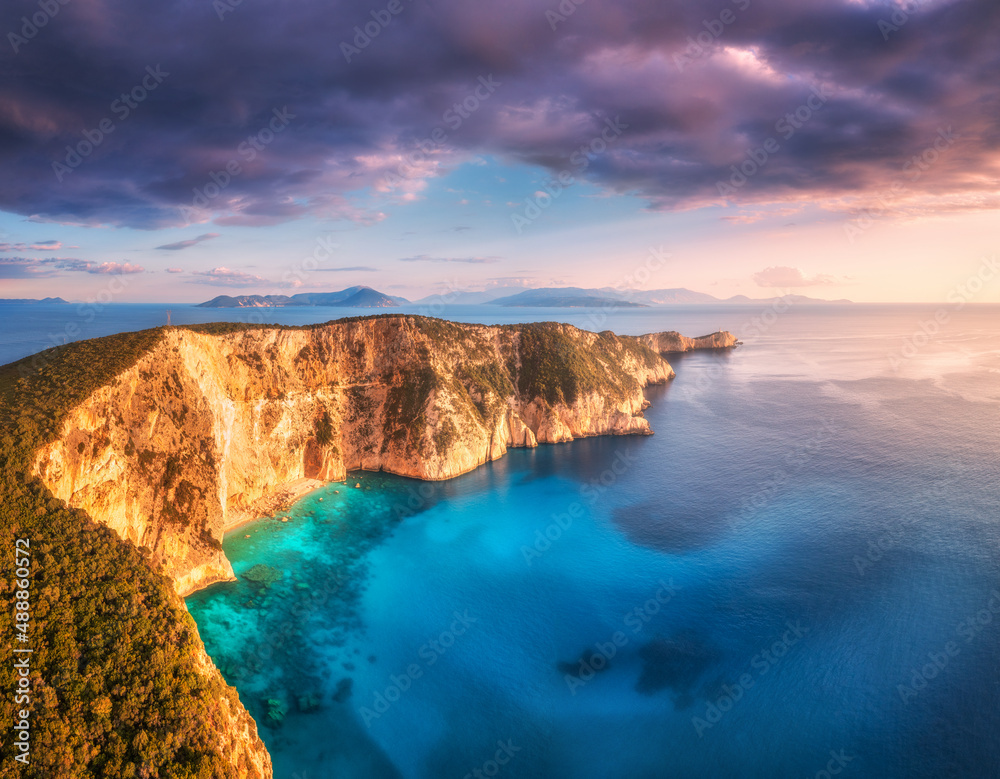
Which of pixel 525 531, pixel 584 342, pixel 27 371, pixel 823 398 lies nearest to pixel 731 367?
pixel 823 398

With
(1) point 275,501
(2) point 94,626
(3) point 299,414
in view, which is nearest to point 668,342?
(3) point 299,414

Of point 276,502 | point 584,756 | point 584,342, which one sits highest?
point 584,342

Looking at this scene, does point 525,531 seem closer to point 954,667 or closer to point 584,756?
point 584,756

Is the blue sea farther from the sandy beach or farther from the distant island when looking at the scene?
the distant island

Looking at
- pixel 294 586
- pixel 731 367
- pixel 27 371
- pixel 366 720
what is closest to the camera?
pixel 366 720

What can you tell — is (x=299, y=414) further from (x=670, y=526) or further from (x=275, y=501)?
(x=670, y=526)

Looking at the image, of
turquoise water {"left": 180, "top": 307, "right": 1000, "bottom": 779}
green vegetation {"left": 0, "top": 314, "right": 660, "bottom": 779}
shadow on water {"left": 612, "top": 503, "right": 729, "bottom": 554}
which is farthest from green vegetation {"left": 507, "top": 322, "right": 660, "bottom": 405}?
green vegetation {"left": 0, "top": 314, "right": 660, "bottom": 779}

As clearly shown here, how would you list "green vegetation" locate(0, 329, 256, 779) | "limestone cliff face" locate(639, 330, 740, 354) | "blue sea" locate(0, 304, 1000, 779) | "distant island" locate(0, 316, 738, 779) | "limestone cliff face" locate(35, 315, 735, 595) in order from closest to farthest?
"green vegetation" locate(0, 329, 256, 779)
"distant island" locate(0, 316, 738, 779)
"blue sea" locate(0, 304, 1000, 779)
"limestone cliff face" locate(35, 315, 735, 595)
"limestone cliff face" locate(639, 330, 740, 354)
